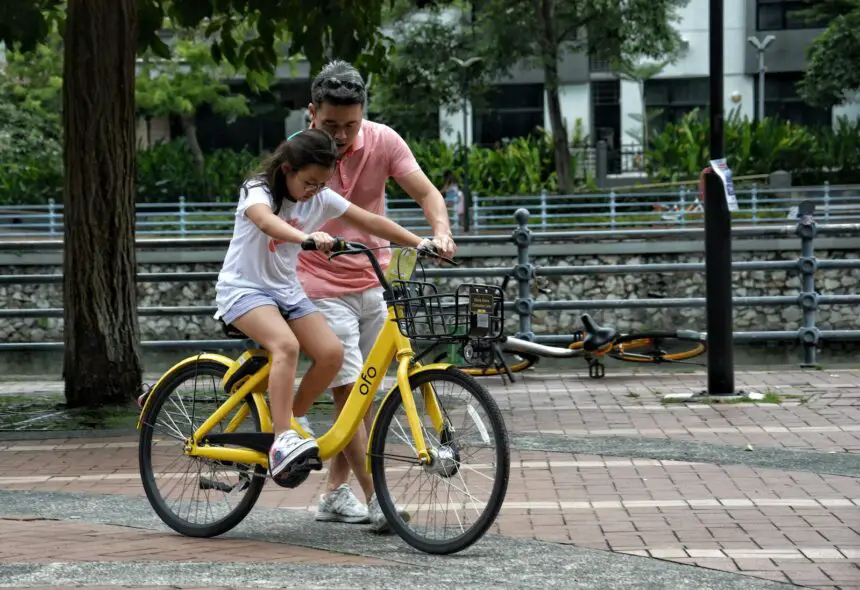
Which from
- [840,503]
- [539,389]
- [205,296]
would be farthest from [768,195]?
[840,503]

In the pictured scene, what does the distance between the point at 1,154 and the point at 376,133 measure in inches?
1358

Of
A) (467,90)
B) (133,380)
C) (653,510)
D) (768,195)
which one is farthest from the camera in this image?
(467,90)

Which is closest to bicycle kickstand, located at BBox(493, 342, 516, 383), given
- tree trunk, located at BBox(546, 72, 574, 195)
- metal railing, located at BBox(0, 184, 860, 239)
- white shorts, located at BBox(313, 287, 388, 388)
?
white shorts, located at BBox(313, 287, 388, 388)

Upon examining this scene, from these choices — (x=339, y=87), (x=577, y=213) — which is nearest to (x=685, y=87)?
(x=577, y=213)

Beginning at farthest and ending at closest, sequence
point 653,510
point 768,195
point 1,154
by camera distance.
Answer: point 1,154
point 768,195
point 653,510

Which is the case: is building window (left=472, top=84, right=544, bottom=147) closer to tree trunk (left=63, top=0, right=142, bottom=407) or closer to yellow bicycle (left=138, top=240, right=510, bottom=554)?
tree trunk (left=63, top=0, right=142, bottom=407)

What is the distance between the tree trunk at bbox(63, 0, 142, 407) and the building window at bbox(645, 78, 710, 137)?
135ft

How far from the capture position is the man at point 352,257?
606 cm

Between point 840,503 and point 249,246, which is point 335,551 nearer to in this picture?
point 249,246

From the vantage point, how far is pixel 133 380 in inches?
412

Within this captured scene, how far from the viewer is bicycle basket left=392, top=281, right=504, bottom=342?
5.29 m

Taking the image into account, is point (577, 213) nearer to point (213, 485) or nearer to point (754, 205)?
point (754, 205)

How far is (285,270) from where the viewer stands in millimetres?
5902

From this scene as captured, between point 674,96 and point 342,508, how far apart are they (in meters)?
45.4
